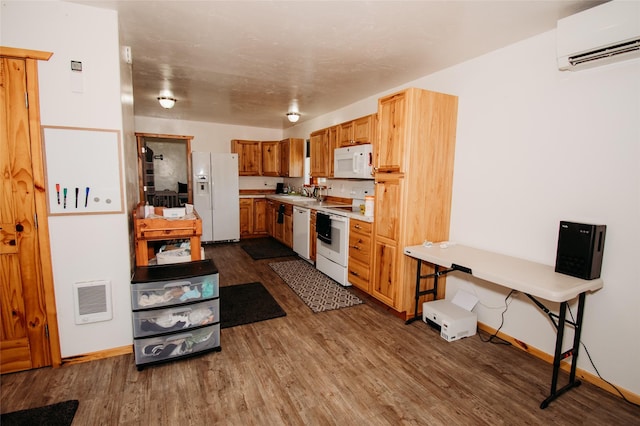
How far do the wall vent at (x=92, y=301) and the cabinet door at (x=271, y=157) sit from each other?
4985mm

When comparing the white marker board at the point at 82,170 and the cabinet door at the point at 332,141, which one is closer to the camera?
the white marker board at the point at 82,170

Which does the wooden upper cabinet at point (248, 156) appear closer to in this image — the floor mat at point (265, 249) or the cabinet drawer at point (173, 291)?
the floor mat at point (265, 249)

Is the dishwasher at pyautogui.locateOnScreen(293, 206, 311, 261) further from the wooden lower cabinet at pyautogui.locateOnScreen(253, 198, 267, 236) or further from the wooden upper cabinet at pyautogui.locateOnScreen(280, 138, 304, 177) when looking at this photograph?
the wooden lower cabinet at pyautogui.locateOnScreen(253, 198, 267, 236)

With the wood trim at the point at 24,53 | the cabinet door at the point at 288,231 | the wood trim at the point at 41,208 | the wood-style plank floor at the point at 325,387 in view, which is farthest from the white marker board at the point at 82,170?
the cabinet door at the point at 288,231

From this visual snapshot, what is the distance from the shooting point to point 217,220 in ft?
20.3

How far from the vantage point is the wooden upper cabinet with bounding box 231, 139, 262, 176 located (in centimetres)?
684

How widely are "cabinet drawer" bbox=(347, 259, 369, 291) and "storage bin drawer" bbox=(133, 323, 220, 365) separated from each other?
180 centimetres

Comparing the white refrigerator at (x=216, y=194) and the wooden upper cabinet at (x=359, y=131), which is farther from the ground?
the wooden upper cabinet at (x=359, y=131)

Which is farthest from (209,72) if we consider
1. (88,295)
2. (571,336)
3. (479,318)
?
(571,336)

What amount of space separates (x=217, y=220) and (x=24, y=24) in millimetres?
4415

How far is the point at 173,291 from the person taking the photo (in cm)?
238

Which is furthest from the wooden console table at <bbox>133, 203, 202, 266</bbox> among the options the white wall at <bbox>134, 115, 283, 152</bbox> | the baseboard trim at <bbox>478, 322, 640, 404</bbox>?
the white wall at <bbox>134, 115, 283, 152</bbox>

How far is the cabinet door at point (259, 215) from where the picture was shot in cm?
686

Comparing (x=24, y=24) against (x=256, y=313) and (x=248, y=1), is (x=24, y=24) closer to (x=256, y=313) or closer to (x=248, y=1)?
(x=248, y=1)
